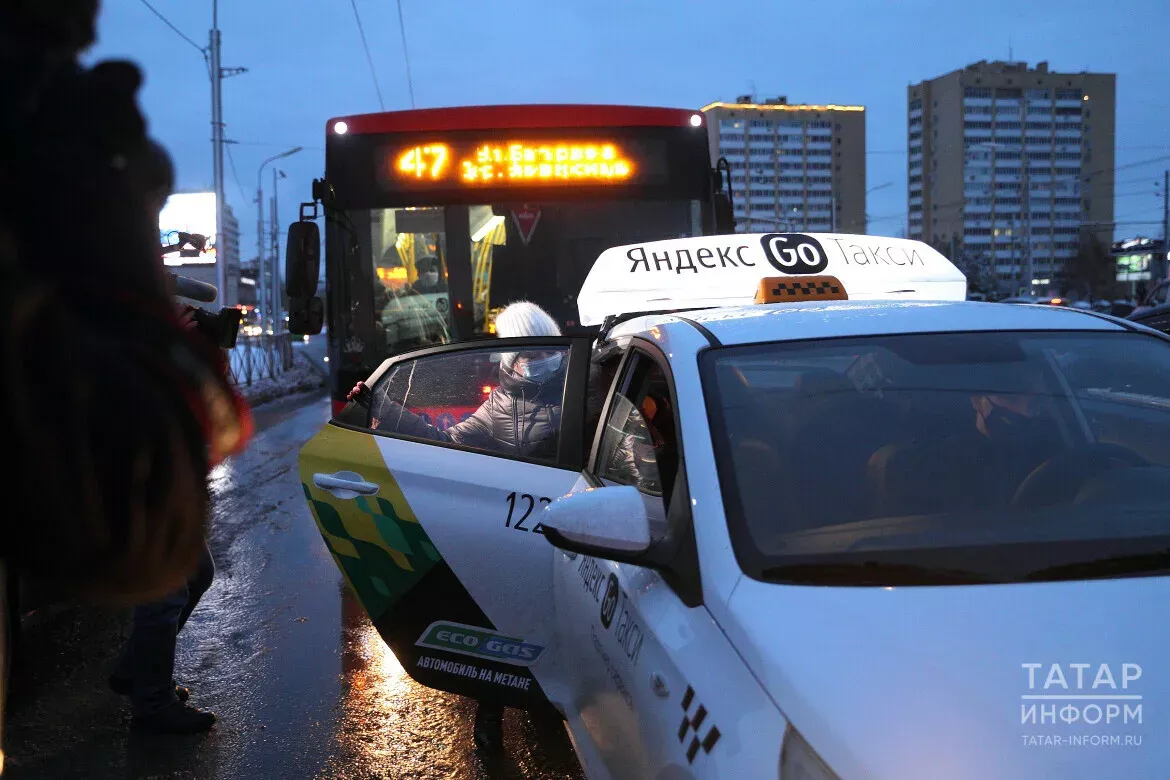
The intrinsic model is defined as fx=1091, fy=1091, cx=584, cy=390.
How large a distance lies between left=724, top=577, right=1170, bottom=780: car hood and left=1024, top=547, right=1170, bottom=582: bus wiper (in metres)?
0.04

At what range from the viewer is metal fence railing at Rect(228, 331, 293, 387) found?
26578 millimetres

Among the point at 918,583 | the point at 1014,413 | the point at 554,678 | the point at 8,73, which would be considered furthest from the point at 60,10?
the point at 554,678

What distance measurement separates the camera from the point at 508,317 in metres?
4.58

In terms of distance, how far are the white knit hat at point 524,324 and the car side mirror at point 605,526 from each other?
6.47ft

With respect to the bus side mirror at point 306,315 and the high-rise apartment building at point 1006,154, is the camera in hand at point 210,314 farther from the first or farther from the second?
the high-rise apartment building at point 1006,154

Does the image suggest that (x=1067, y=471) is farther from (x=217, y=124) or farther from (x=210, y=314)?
(x=217, y=124)

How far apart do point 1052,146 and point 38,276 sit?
12568 cm

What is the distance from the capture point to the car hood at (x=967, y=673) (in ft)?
5.49

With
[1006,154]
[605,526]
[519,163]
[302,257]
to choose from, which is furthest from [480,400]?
[1006,154]

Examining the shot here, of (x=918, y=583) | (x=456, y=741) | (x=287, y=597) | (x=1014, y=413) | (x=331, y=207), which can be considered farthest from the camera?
(x=331, y=207)

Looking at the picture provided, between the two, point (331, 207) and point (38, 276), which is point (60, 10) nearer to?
point (38, 276)

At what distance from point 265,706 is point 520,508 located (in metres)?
1.70

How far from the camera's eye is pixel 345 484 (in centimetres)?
392

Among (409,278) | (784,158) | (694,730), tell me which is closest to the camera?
(694,730)
